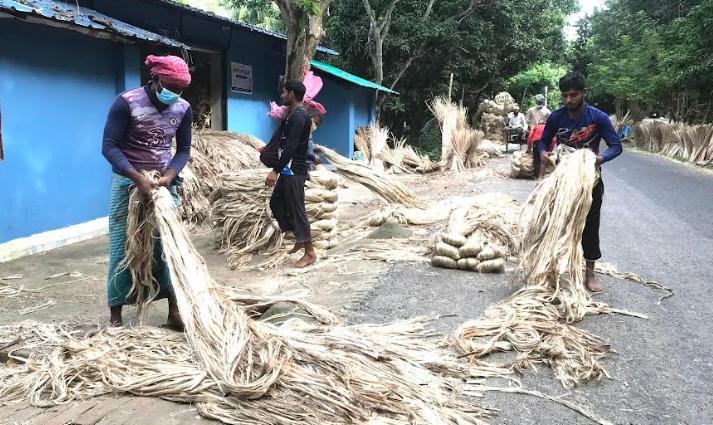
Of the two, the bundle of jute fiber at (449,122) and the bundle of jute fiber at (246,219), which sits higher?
the bundle of jute fiber at (449,122)

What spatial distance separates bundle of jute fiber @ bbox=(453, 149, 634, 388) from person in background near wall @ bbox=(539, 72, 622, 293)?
21 cm

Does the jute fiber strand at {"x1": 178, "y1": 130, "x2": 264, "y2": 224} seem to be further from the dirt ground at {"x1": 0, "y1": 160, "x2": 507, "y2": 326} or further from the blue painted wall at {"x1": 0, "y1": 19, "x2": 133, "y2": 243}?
the blue painted wall at {"x1": 0, "y1": 19, "x2": 133, "y2": 243}

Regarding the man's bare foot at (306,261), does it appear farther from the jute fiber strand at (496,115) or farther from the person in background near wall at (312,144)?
the jute fiber strand at (496,115)

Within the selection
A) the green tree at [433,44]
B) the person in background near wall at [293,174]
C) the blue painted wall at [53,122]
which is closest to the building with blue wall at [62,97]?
the blue painted wall at [53,122]

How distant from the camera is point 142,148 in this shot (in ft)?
10.3

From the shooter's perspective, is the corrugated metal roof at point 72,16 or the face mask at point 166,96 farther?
the corrugated metal roof at point 72,16

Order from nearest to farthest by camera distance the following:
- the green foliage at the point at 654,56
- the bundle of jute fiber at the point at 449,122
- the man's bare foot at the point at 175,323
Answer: the man's bare foot at the point at 175,323
the bundle of jute fiber at the point at 449,122
the green foliage at the point at 654,56

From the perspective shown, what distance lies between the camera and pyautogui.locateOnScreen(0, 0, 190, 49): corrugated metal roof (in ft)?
14.9

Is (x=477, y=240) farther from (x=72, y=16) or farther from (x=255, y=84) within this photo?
(x=255, y=84)

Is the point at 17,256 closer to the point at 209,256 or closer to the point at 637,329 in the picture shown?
the point at 209,256

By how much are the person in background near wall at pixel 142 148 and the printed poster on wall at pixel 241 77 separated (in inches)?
259

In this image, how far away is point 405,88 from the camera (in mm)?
17859

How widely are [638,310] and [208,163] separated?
5.39 m

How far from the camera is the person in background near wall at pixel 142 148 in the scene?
9.84 ft
